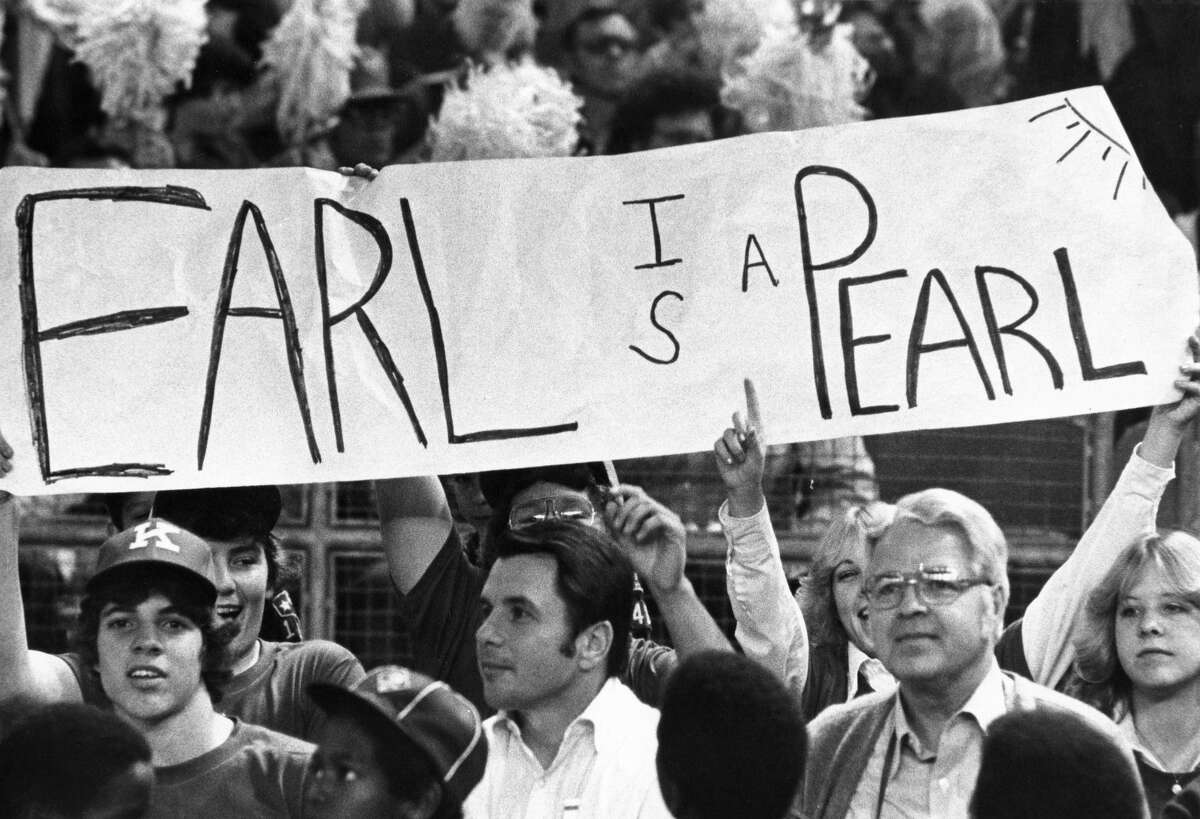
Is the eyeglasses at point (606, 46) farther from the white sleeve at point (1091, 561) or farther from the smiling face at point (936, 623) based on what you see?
the smiling face at point (936, 623)

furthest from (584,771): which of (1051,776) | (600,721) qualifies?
(1051,776)

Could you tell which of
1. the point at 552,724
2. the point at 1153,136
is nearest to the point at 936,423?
the point at 552,724

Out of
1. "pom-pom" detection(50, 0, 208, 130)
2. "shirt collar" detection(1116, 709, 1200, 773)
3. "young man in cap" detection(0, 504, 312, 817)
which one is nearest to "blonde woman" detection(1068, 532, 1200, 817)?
"shirt collar" detection(1116, 709, 1200, 773)

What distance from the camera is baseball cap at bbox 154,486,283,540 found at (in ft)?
17.4

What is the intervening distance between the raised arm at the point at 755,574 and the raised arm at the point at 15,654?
1.39m

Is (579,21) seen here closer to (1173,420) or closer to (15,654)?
(1173,420)

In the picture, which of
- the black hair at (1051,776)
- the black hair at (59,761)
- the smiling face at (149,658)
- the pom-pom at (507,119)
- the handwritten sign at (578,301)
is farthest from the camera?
the pom-pom at (507,119)

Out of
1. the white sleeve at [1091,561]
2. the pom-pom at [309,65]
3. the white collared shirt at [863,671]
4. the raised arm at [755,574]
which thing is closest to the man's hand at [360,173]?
the raised arm at [755,574]

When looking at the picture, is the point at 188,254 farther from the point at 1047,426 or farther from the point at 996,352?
the point at 1047,426

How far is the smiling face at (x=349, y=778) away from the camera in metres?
3.82

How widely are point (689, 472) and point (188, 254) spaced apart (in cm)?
196

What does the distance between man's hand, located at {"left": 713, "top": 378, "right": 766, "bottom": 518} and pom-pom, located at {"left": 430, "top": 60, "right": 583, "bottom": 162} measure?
278 cm

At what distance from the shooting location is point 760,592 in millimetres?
4941

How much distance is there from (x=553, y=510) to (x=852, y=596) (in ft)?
2.50
